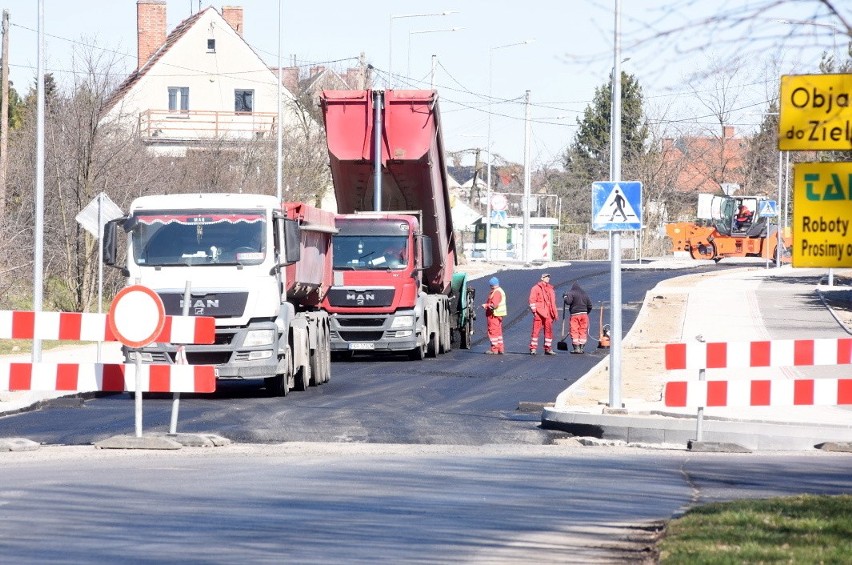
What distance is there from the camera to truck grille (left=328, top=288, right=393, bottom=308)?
2705 centimetres

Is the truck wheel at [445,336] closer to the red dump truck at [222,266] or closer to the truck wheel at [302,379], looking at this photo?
the truck wheel at [302,379]

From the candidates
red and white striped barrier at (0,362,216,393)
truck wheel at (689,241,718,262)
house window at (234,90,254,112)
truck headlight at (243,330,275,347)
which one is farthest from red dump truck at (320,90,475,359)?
truck wheel at (689,241,718,262)

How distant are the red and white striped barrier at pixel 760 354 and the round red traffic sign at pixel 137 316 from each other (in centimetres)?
528

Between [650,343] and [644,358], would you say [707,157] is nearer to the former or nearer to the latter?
[650,343]

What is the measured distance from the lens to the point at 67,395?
2069 centimetres

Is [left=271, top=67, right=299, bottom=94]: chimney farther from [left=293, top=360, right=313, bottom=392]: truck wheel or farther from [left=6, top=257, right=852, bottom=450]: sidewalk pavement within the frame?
[left=293, top=360, right=313, bottom=392]: truck wheel

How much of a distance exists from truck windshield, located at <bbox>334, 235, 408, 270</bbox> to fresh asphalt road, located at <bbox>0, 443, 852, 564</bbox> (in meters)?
11.8

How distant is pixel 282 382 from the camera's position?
68.8 feet

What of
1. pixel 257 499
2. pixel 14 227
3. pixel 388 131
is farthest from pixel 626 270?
pixel 257 499

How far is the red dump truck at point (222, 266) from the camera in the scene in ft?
65.3

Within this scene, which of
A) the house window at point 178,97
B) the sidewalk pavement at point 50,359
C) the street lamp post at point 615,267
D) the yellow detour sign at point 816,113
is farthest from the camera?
the house window at point 178,97

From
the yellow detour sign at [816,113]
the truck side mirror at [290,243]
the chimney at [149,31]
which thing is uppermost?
the chimney at [149,31]

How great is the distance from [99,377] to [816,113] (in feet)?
28.0

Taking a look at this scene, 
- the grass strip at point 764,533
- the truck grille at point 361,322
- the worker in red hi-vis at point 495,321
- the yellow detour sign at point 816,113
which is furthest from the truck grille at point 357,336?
the yellow detour sign at point 816,113
